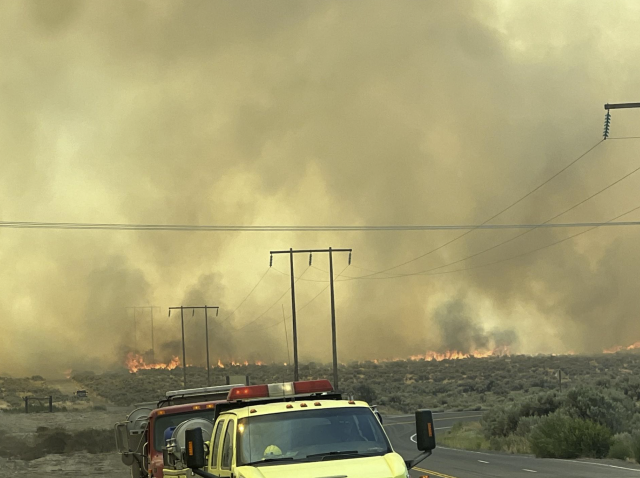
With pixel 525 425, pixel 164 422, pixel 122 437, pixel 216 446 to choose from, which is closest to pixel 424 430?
pixel 216 446

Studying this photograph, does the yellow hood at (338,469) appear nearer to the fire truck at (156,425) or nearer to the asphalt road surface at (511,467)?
the fire truck at (156,425)

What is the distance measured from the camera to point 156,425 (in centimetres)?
1781

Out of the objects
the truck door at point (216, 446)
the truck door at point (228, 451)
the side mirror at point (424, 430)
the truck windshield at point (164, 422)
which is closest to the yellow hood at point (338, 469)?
the truck door at point (228, 451)

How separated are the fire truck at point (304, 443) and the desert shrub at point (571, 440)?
2723 cm

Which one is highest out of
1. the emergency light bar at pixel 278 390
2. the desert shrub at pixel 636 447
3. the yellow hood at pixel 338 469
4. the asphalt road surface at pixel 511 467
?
the emergency light bar at pixel 278 390

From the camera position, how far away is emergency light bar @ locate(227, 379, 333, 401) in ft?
43.2

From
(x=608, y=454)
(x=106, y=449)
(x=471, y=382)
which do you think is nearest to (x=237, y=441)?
(x=608, y=454)

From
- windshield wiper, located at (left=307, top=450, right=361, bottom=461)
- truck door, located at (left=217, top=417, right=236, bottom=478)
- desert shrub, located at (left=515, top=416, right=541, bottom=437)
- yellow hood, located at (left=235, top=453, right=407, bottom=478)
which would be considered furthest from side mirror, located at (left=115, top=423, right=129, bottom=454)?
desert shrub, located at (left=515, top=416, right=541, bottom=437)

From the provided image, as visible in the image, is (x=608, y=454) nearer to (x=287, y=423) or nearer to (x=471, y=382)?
(x=287, y=423)

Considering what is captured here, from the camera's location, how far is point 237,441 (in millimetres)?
11500

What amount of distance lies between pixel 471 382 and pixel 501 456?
297ft

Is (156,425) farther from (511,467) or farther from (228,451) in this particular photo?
(511,467)

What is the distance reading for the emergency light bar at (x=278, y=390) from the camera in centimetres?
1318

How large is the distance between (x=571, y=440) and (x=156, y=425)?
2355 centimetres
